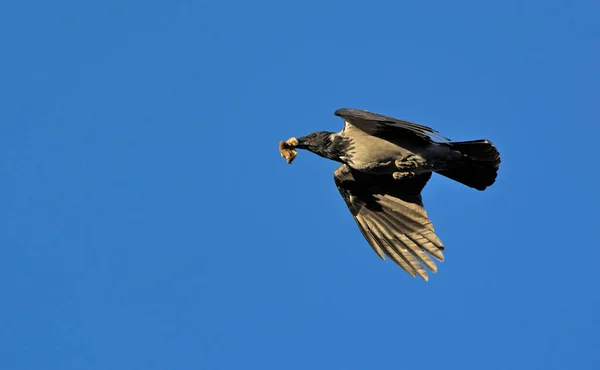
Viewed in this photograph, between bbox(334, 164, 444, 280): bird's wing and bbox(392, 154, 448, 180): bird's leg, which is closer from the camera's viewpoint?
bbox(392, 154, 448, 180): bird's leg

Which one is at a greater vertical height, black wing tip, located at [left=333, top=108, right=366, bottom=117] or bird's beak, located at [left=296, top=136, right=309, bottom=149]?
bird's beak, located at [left=296, top=136, right=309, bottom=149]

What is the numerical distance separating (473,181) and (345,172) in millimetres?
2379

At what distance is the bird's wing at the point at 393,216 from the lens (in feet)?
61.8

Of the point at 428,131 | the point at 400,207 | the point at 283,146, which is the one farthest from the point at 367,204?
the point at 428,131

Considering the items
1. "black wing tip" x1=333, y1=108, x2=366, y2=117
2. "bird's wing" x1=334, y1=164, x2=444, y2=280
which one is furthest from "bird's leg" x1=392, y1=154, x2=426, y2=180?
"black wing tip" x1=333, y1=108, x2=366, y2=117

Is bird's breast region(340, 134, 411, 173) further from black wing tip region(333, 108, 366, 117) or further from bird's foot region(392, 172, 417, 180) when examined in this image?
black wing tip region(333, 108, 366, 117)

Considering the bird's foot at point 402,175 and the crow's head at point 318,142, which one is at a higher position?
the crow's head at point 318,142

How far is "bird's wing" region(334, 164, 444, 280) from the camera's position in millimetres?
18844

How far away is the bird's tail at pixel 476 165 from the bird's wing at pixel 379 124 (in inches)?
27.3

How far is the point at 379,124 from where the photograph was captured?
17859 millimetres

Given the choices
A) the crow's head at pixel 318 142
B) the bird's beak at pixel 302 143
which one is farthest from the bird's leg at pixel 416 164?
the bird's beak at pixel 302 143

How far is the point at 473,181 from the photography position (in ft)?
61.1

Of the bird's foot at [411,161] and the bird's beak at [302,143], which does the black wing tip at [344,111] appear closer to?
the bird's foot at [411,161]

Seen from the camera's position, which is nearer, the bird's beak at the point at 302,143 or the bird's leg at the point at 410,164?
the bird's leg at the point at 410,164
